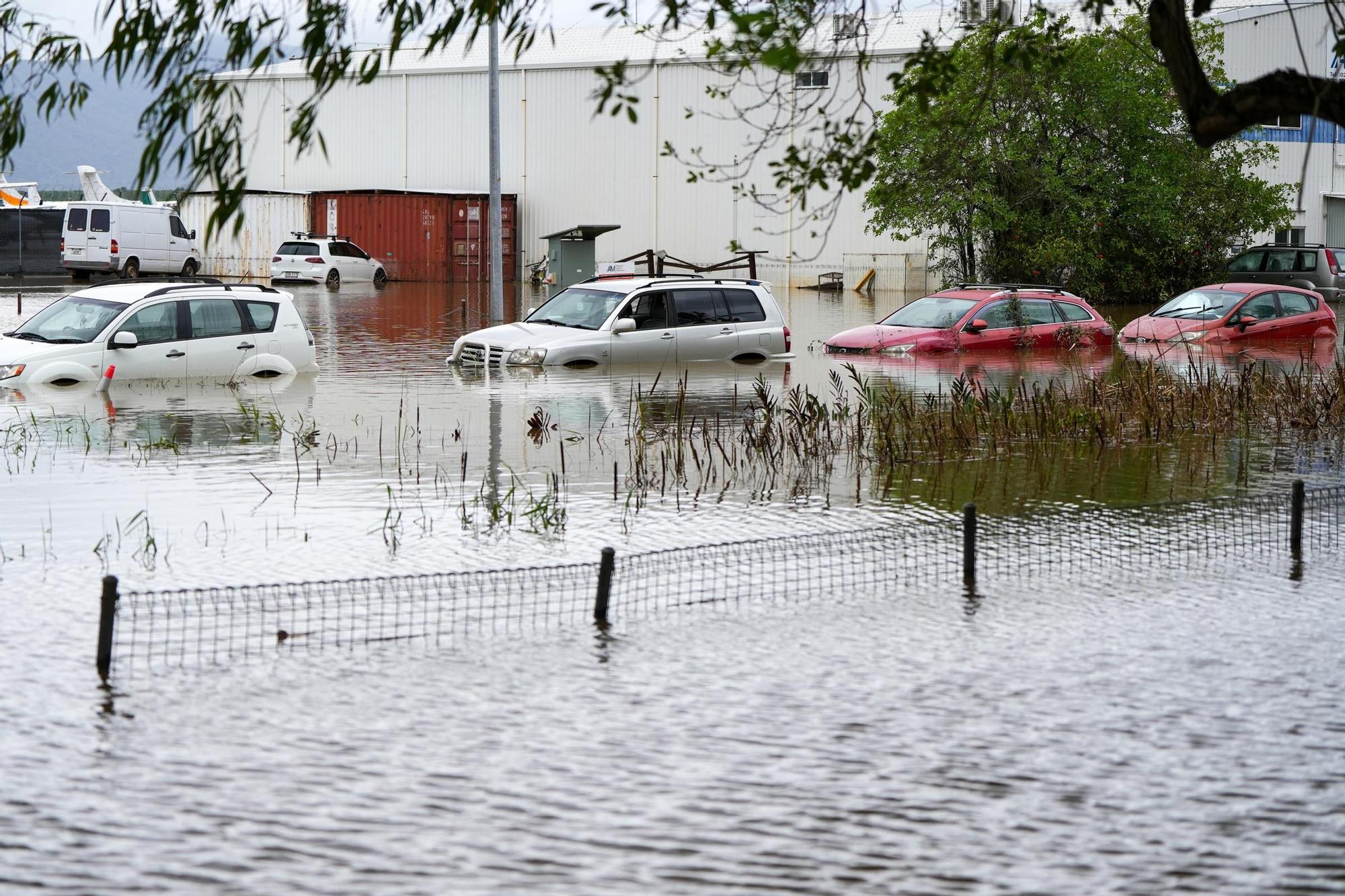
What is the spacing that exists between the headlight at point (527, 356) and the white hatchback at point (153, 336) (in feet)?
11.2

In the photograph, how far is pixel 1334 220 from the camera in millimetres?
59656

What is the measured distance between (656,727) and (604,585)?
1819 mm

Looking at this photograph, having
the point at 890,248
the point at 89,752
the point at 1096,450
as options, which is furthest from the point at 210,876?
the point at 890,248

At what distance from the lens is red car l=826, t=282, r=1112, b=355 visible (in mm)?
27578

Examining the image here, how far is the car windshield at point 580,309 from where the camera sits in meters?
25.1

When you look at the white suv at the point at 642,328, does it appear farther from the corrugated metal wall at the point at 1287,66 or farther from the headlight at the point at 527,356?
the corrugated metal wall at the point at 1287,66

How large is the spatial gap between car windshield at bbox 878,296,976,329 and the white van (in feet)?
89.2

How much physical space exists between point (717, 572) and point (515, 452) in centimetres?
600

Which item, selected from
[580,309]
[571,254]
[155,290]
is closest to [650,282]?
[580,309]

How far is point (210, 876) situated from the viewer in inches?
242

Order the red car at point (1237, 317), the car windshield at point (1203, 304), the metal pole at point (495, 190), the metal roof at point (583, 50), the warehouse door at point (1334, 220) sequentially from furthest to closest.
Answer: the warehouse door at point (1334, 220)
the metal roof at point (583, 50)
the metal pole at point (495, 190)
the car windshield at point (1203, 304)
the red car at point (1237, 317)

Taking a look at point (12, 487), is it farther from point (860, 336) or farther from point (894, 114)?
point (894, 114)

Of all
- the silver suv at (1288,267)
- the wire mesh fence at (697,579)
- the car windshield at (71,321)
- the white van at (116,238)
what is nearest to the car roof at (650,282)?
the car windshield at (71,321)

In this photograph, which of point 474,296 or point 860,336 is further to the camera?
point 474,296
